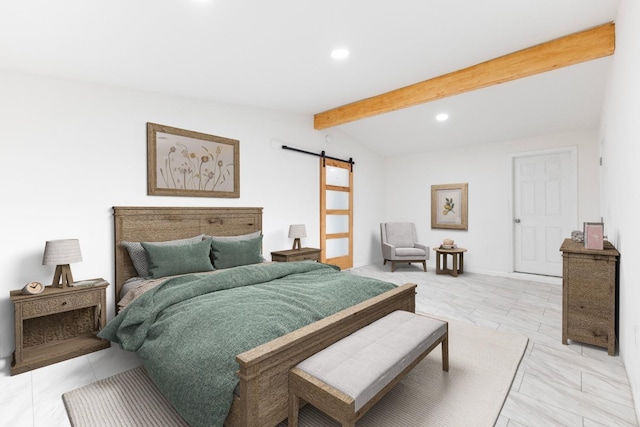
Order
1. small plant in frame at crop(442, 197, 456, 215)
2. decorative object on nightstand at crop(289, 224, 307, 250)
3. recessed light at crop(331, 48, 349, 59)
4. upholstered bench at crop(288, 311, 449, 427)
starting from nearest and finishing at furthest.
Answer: upholstered bench at crop(288, 311, 449, 427) < recessed light at crop(331, 48, 349, 59) < decorative object on nightstand at crop(289, 224, 307, 250) < small plant in frame at crop(442, 197, 456, 215)

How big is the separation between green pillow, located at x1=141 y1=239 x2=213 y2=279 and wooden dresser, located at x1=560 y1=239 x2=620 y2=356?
10.7 ft

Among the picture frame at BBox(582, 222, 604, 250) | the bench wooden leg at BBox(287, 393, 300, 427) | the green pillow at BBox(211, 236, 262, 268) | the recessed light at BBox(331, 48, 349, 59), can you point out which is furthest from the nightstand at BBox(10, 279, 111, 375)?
the picture frame at BBox(582, 222, 604, 250)

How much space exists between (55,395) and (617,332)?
13.8ft

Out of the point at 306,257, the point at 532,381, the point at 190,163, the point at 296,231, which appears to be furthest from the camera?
the point at 296,231

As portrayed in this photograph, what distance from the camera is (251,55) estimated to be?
2723mm

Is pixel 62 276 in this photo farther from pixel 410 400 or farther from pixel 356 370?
pixel 410 400

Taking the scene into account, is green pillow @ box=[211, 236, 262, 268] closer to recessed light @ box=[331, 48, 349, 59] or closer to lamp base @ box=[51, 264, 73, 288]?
lamp base @ box=[51, 264, 73, 288]

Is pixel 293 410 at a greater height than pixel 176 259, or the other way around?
pixel 176 259

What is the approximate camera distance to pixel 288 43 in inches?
101

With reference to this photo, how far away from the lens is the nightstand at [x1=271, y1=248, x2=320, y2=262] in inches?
164

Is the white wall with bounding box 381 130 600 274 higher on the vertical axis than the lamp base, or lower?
higher

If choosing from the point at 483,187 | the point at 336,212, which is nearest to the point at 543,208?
the point at 483,187

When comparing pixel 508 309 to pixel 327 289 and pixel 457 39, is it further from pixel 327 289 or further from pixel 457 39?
pixel 457 39

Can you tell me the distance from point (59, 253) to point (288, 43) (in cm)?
250
